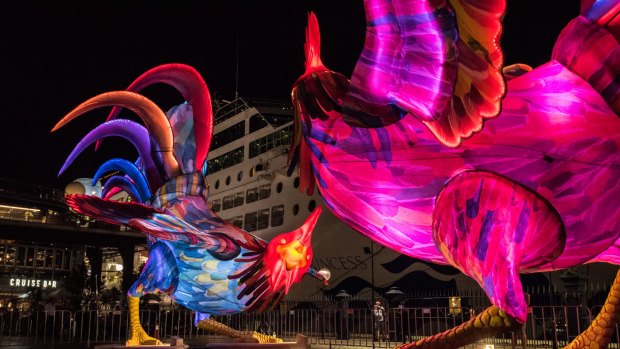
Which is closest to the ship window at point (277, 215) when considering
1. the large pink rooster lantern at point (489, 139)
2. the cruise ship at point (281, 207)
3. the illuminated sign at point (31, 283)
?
the cruise ship at point (281, 207)

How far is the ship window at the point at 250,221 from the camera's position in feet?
108

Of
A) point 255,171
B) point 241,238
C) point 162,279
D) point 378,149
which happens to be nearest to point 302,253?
point 241,238

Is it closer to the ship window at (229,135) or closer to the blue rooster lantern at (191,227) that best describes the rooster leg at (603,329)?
the blue rooster lantern at (191,227)

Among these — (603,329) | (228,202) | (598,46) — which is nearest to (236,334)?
(603,329)

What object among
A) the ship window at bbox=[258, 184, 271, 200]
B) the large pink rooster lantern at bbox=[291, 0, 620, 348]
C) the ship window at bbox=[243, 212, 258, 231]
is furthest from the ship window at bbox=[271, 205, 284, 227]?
the large pink rooster lantern at bbox=[291, 0, 620, 348]

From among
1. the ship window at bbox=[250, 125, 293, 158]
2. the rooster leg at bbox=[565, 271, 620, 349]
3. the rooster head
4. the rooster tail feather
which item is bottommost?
the rooster leg at bbox=[565, 271, 620, 349]

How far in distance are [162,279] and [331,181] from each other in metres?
5.17

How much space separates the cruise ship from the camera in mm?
24453

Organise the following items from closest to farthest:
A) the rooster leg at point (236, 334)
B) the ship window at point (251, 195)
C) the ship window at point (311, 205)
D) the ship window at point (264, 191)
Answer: the rooster leg at point (236, 334)
the ship window at point (311, 205)
the ship window at point (264, 191)
the ship window at point (251, 195)

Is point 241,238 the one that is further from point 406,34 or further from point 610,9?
point 610,9

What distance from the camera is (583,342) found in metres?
4.17

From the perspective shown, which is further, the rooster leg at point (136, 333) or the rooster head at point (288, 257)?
the rooster leg at point (136, 333)

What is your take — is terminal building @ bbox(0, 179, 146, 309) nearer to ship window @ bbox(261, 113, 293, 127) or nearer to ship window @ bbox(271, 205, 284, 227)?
ship window @ bbox(271, 205, 284, 227)

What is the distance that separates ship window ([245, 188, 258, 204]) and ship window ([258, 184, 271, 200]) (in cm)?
82
